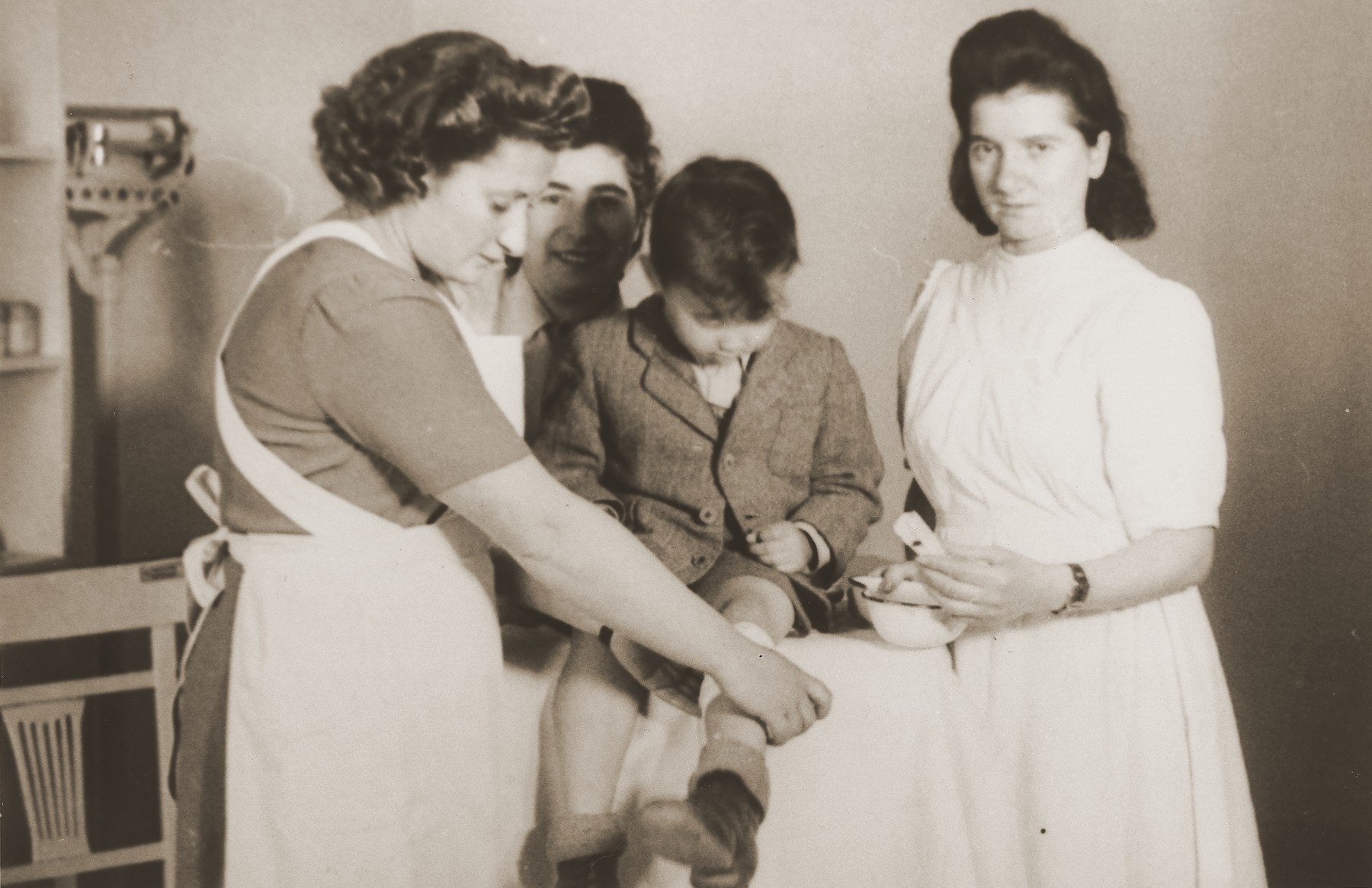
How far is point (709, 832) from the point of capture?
→ 1022mm

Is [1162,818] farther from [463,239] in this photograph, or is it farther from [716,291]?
[463,239]

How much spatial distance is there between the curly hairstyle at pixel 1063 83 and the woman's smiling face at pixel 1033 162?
0.04ft

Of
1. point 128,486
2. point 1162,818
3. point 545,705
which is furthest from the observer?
point 128,486

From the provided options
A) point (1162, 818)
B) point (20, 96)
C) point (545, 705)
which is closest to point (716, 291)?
point (545, 705)

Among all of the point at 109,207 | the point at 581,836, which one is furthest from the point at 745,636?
the point at 109,207

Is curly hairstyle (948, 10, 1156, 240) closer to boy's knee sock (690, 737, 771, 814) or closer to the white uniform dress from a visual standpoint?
the white uniform dress

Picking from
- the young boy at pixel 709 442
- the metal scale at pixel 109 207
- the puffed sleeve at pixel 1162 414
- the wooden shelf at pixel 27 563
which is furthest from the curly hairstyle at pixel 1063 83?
the wooden shelf at pixel 27 563

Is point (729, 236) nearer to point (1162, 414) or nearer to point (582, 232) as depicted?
point (582, 232)

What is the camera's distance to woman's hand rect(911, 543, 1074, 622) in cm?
122

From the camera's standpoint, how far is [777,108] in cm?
196

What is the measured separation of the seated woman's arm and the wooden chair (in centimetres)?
98

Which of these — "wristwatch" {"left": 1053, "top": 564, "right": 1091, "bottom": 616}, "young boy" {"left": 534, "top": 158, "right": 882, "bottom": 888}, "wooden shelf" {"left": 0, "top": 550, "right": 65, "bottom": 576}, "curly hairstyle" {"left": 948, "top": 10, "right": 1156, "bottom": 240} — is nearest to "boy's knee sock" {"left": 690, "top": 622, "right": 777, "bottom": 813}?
"young boy" {"left": 534, "top": 158, "right": 882, "bottom": 888}

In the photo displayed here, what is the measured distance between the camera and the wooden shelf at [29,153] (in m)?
1.85

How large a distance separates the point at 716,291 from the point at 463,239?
0.37 metres
